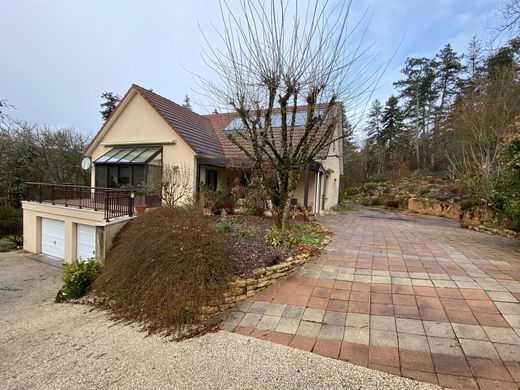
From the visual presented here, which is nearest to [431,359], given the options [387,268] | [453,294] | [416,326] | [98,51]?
[416,326]

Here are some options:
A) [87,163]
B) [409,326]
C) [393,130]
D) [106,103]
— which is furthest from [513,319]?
[106,103]

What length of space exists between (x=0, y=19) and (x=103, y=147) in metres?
7.50

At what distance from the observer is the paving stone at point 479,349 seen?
9.83ft

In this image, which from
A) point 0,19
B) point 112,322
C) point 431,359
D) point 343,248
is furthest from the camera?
point 0,19

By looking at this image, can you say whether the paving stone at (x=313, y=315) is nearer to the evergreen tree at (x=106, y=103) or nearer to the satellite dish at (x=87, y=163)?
the satellite dish at (x=87, y=163)

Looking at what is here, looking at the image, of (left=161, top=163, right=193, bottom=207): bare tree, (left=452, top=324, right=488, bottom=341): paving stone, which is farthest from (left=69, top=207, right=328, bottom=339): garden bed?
(left=161, top=163, right=193, bottom=207): bare tree

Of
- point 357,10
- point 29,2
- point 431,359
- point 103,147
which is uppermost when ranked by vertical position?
point 29,2

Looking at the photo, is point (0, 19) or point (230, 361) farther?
point (0, 19)

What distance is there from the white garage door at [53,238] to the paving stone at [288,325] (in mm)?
11592

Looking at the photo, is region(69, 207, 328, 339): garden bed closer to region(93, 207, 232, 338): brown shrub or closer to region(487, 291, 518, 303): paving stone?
region(93, 207, 232, 338): brown shrub

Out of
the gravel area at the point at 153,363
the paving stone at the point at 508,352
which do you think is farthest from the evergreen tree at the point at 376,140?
the gravel area at the point at 153,363

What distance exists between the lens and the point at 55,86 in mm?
14836

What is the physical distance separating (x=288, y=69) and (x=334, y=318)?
5447 mm

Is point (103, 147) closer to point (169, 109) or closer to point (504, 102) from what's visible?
point (169, 109)
